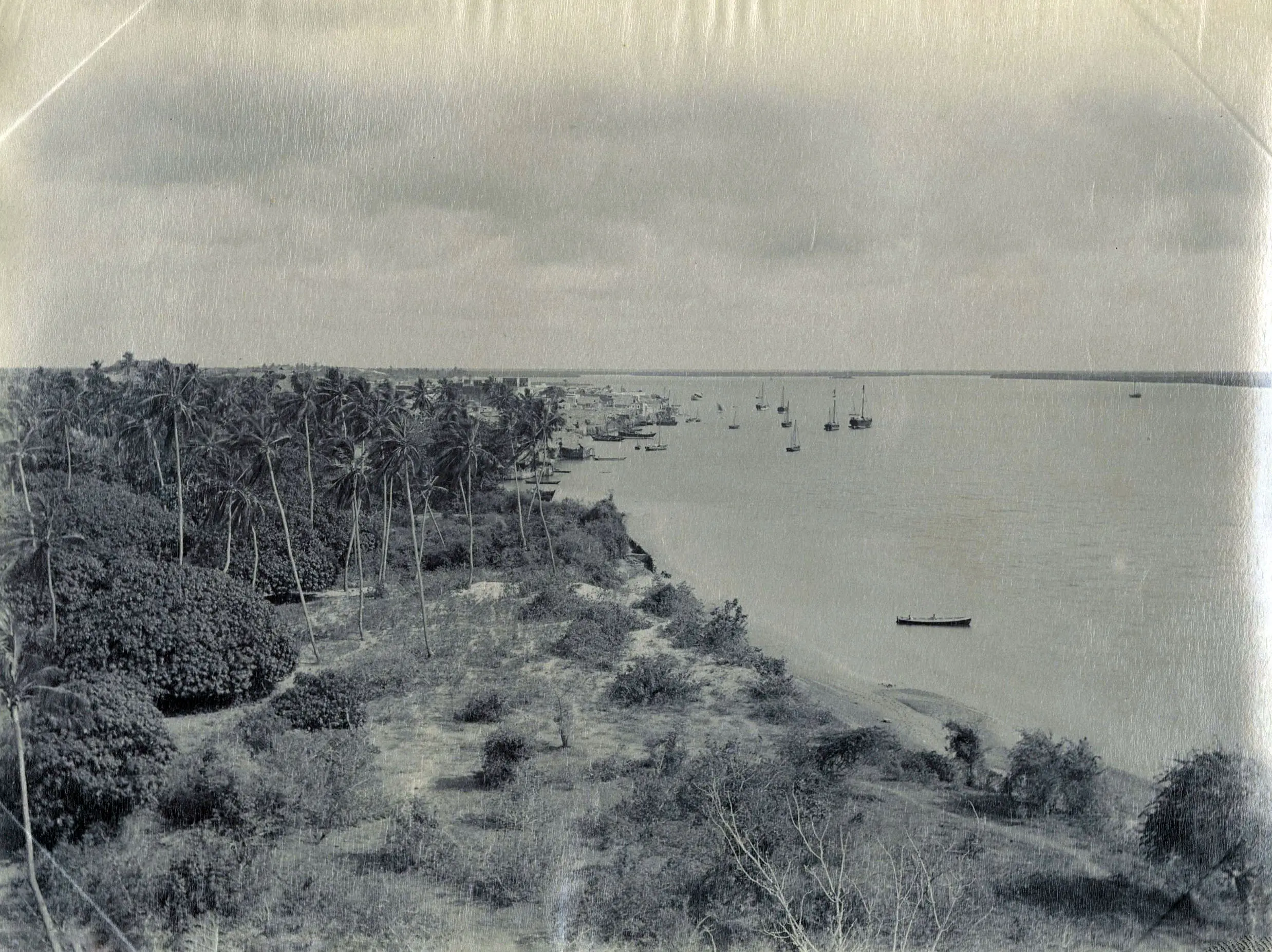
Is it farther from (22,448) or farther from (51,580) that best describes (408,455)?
(51,580)

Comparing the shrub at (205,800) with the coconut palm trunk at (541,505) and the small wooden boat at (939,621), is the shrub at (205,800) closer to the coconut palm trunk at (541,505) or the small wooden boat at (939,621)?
the coconut palm trunk at (541,505)

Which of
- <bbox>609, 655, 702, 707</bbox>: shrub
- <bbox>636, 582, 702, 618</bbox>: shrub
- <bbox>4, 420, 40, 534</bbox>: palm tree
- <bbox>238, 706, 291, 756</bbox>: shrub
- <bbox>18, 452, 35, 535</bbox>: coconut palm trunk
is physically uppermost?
<bbox>4, 420, 40, 534</bbox>: palm tree

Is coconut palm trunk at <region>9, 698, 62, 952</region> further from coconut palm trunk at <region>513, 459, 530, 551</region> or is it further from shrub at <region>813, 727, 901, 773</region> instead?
coconut palm trunk at <region>513, 459, 530, 551</region>

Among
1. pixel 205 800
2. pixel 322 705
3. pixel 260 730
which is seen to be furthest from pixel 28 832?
pixel 322 705

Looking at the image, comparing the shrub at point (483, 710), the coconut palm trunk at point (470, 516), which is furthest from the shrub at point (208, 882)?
the coconut palm trunk at point (470, 516)

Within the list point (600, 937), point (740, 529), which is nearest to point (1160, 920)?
point (600, 937)

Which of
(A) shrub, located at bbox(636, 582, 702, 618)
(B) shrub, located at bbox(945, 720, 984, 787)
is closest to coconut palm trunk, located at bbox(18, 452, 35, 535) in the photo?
(A) shrub, located at bbox(636, 582, 702, 618)

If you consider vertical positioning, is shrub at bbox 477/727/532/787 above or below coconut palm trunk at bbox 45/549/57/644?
below
